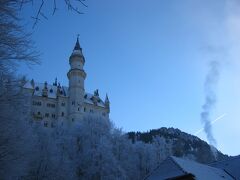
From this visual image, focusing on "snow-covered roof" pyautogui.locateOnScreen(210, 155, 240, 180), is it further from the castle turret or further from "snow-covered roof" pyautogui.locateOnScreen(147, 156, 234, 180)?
the castle turret

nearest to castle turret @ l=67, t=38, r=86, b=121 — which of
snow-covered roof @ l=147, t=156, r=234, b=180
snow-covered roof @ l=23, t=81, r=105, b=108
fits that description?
snow-covered roof @ l=23, t=81, r=105, b=108

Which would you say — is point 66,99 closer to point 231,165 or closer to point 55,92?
point 55,92

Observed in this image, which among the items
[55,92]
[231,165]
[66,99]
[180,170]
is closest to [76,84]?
[66,99]

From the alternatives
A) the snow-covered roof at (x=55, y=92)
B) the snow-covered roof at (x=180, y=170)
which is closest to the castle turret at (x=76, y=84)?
the snow-covered roof at (x=55, y=92)

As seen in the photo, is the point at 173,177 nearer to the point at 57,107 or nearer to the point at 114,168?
the point at 114,168

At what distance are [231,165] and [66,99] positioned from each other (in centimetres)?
6874

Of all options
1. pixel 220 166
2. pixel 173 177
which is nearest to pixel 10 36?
pixel 173 177

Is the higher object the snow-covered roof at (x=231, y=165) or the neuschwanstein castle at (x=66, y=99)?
the neuschwanstein castle at (x=66, y=99)

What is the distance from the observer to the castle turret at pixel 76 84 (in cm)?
10594

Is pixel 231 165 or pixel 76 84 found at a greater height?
pixel 76 84

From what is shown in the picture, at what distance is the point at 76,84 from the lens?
357ft

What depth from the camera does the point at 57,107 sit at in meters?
108

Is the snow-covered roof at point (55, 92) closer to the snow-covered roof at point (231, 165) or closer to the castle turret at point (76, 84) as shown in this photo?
the castle turret at point (76, 84)

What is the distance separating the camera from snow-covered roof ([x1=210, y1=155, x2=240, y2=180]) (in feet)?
147
